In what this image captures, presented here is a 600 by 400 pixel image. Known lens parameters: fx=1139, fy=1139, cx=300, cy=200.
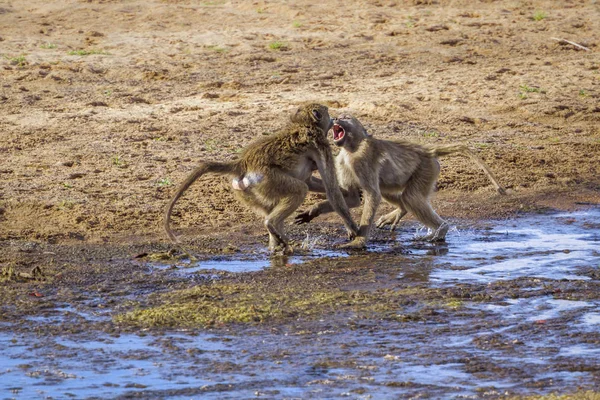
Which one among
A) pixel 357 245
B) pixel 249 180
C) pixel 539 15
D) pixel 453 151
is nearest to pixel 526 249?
pixel 453 151

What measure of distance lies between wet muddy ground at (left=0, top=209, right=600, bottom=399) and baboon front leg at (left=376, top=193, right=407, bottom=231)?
783 mm

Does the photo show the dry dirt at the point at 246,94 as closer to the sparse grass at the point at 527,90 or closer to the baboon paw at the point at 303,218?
the sparse grass at the point at 527,90

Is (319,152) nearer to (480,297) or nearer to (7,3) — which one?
(480,297)

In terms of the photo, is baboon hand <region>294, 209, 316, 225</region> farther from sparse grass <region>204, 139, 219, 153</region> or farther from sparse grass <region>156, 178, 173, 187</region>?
sparse grass <region>204, 139, 219, 153</region>

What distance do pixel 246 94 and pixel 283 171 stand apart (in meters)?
5.09

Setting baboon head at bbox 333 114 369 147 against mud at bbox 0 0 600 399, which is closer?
mud at bbox 0 0 600 399

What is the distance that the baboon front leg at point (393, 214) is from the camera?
9805 millimetres

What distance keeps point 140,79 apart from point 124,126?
6.06ft

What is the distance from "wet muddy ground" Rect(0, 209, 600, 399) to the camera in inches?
231

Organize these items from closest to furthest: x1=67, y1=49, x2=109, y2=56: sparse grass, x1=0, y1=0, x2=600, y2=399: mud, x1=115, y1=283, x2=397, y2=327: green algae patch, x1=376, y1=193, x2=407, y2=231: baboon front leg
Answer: x1=0, y1=0, x2=600, y2=399: mud → x1=115, y1=283, x2=397, y2=327: green algae patch → x1=376, y1=193, x2=407, y2=231: baboon front leg → x1=67, y1=49, x2=109, y2=56: sparse grass

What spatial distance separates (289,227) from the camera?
392 inches

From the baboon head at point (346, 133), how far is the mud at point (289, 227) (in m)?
0.86

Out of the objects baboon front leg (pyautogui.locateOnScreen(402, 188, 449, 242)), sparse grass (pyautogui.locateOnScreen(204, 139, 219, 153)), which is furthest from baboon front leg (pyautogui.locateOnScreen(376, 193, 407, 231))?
sparse grass (pyautogui.locateOnScreen(204, 139, 219, 153))

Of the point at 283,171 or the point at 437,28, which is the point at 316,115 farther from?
the point at 437,28
